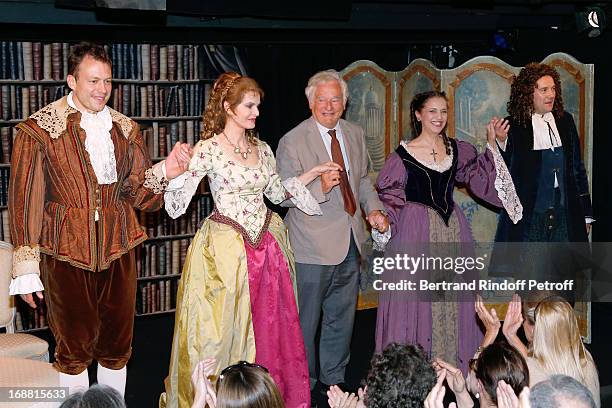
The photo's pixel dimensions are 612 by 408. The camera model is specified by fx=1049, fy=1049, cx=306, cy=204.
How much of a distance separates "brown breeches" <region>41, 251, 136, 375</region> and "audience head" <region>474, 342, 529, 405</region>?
1.56m

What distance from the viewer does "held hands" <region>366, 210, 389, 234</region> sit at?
17.2 feet

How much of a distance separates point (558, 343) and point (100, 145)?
6.58 feet

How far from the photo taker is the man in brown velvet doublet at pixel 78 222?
13.8ft

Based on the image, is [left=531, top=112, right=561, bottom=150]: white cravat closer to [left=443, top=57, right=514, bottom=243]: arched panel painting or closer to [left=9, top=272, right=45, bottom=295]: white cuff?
[left=443, top=57, right=514, bottom=243]: arched panel painting

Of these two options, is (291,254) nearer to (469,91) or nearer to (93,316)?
(93,316)

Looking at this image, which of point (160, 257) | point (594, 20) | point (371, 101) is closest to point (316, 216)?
point (371, 101)

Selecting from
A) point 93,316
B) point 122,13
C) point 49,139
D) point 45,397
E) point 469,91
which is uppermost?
point 122,13

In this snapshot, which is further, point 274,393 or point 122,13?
point 122,13

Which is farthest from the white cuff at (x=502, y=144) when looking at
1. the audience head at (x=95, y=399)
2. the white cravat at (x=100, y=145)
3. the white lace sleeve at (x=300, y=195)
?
the audience head at (x=95, y=399)

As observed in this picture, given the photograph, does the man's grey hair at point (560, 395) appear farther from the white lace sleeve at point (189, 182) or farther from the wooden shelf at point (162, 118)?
the wooden shelf at point (162, 118)

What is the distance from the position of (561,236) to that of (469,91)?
3.41 feet

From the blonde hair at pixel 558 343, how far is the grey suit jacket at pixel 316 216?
1.36m

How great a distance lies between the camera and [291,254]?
192 inches

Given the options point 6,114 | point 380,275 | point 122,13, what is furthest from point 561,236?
point 6,114
